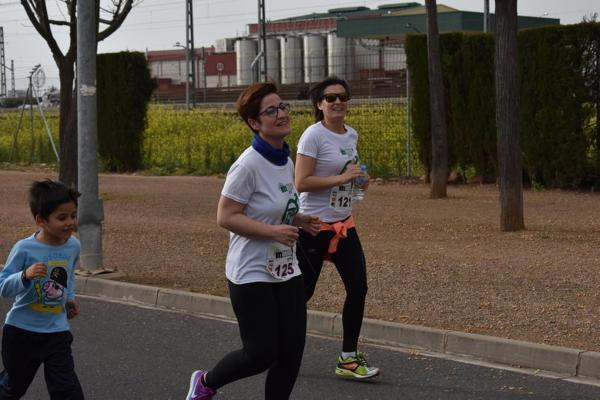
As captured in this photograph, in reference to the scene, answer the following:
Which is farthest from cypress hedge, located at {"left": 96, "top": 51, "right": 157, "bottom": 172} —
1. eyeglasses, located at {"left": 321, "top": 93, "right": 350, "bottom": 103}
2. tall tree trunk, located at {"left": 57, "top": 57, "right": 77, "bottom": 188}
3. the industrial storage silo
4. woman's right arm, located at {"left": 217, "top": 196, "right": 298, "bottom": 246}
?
woman's right arm, located at {"left": 217, "top": 196, "right": 298, "bottom": 246}

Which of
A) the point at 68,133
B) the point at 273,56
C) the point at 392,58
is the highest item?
the point at 273,56

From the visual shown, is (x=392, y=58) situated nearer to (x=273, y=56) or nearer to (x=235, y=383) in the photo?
(x=273, y=56)

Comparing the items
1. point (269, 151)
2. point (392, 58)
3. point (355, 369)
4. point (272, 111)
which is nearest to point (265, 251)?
point (269, 151)

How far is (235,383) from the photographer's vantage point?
7.17 m

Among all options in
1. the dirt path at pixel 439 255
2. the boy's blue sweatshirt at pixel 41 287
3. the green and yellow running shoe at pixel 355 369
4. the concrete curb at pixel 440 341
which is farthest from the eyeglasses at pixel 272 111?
the dirt path at pixel 439 255

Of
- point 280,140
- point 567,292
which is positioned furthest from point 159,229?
point 280,140

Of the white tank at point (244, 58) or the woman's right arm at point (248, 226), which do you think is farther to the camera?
the white tank at point (244, 58)

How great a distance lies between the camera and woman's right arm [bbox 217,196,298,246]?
17.1 ft

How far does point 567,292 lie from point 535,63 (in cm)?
932

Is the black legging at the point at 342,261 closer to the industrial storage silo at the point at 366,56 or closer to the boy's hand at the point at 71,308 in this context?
the boy's hand at the point at 71,308

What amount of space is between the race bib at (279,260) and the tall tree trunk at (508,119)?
822 centimetres

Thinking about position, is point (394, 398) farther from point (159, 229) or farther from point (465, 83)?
point (465, 83)

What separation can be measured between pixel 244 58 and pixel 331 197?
48221 millimetres

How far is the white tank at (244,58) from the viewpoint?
53469mm
